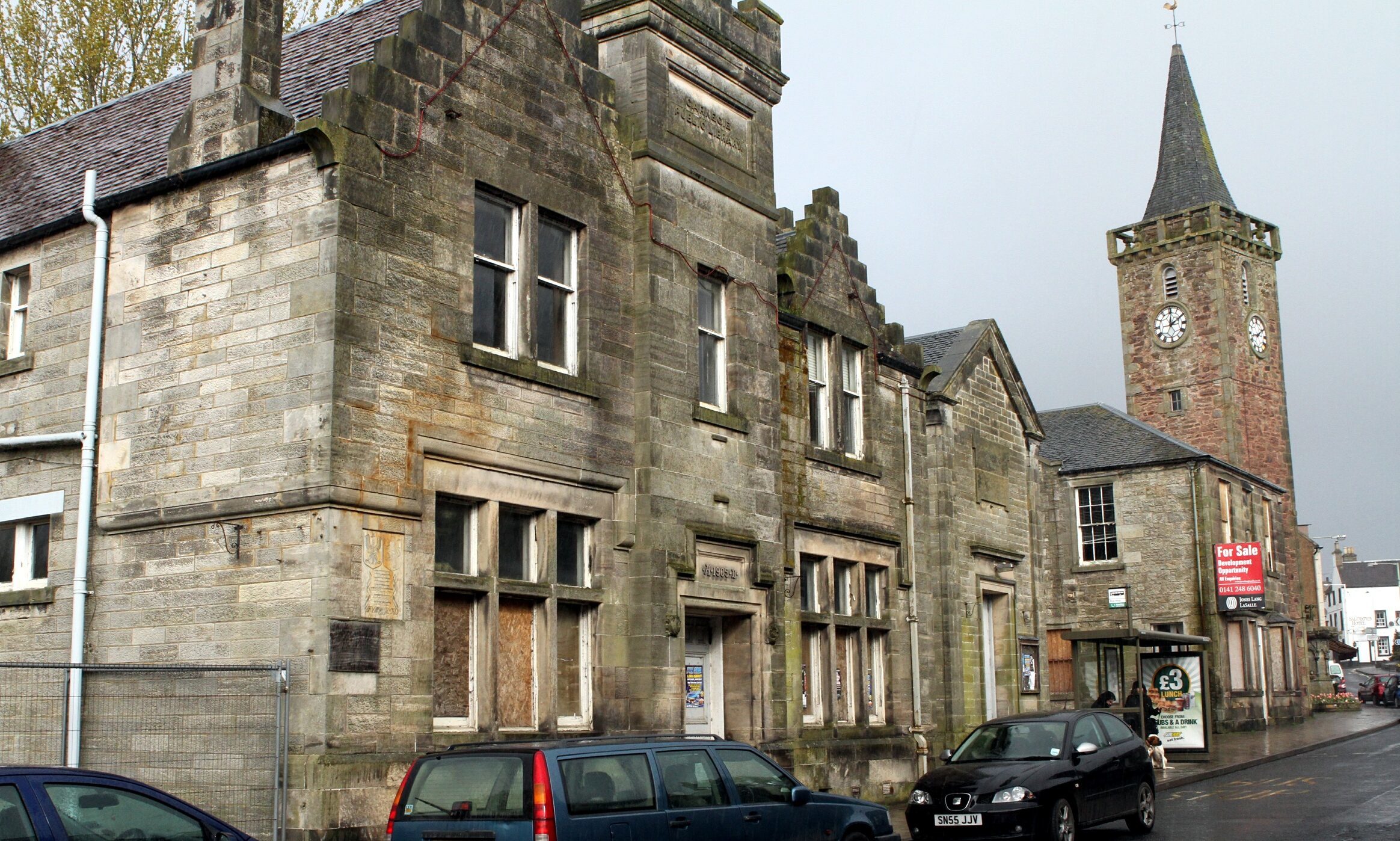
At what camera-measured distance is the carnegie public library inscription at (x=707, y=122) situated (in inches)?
686

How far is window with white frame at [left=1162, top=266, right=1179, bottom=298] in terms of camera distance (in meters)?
57.5

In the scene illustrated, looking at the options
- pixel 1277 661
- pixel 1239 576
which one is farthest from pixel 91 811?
pixel 1277 661

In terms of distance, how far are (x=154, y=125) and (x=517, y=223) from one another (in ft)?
18.7

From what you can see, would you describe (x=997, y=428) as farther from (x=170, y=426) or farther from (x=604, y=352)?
(x=170, y=426)

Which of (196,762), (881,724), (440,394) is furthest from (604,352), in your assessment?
(881,724)

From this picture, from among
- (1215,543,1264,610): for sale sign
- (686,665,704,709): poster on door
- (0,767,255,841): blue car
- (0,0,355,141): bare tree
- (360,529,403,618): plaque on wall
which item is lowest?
(0,767,255,841): blue car

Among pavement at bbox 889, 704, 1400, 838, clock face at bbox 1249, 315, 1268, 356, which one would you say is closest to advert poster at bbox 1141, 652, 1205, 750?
pavement at bbox 889, 704, 1400, 838

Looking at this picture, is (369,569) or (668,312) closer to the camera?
(369,569)

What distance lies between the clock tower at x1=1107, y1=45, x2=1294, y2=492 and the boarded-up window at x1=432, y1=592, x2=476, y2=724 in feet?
150

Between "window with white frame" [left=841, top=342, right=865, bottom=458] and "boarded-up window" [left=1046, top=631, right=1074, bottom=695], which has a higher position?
"window with white frame" [left=841, top=342, right=865, bottom=458]

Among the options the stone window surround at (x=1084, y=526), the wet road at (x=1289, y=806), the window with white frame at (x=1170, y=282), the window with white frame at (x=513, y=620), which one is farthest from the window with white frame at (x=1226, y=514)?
the window with white frame at (x=513, y=620)

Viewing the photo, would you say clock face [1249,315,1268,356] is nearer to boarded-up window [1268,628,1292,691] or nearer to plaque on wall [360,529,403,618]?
boarded-up window [1268,628,1292,691]

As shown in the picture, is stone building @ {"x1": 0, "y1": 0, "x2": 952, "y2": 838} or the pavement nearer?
stone building @ {"x1": 0, "y1": 0, "x2": 952, "y2": 838}

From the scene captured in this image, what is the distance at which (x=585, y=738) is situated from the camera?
9.95 metres
